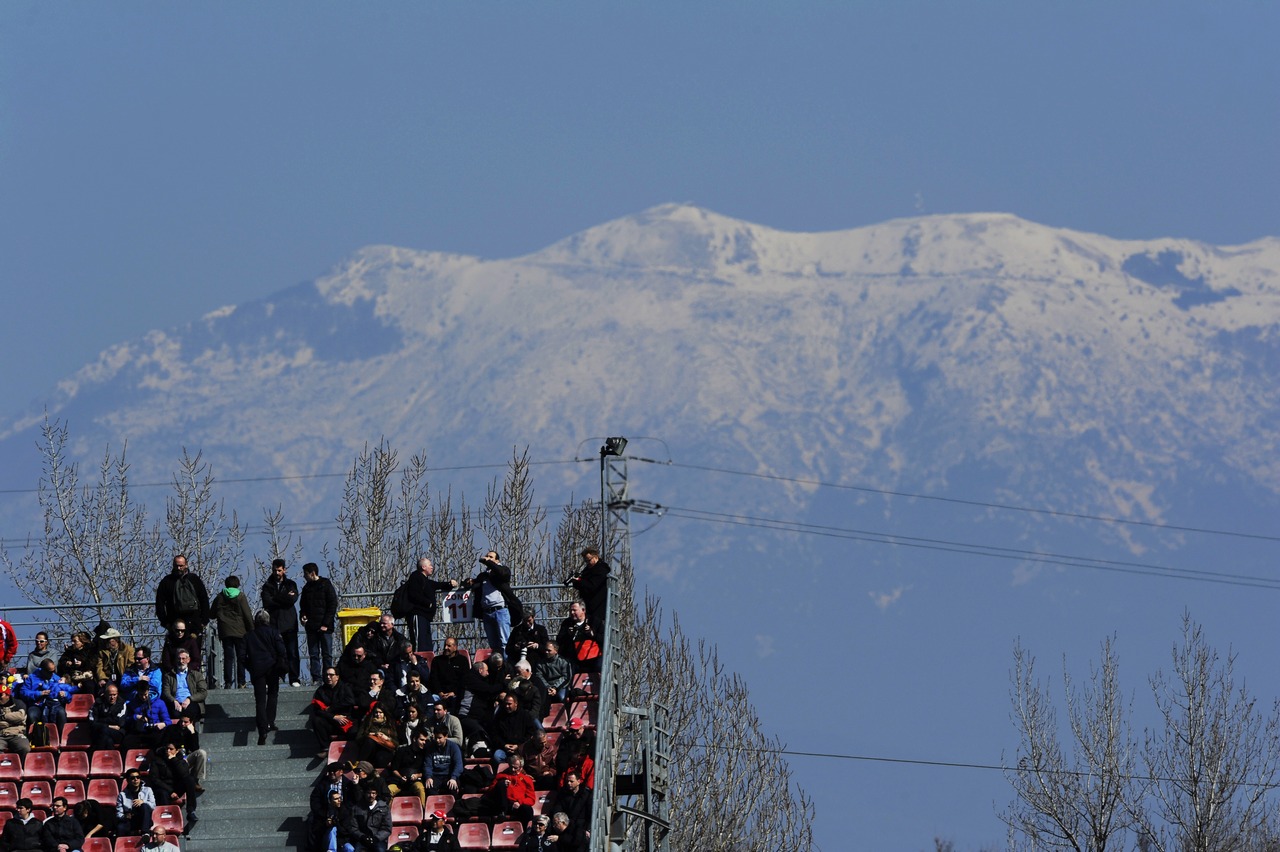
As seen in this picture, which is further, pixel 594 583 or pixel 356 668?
pixel 594 583

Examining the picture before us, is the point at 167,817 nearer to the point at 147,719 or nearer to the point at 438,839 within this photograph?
the point at 147,719

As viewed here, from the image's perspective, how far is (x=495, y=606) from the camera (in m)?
32.5

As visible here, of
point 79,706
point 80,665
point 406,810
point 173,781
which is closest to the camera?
point 406,810

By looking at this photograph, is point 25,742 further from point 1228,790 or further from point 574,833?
point 1228,790

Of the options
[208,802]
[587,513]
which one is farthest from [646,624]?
[208,802]

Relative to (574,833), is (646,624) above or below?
above

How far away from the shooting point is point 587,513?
7662 cm

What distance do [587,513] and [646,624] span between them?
534 inches

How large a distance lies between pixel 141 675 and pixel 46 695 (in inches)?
60.1

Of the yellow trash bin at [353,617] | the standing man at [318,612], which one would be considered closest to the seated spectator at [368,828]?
the standing man at [318,612]

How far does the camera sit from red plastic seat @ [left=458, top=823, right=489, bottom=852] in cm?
2756

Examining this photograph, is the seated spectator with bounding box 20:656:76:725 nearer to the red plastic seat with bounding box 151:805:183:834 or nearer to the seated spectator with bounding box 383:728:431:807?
the red plastic seat with bounding box 151:805:183:834

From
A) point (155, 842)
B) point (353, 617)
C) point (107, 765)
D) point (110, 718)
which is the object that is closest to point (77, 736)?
point (110, 718)

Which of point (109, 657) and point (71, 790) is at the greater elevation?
point (109, 657)
